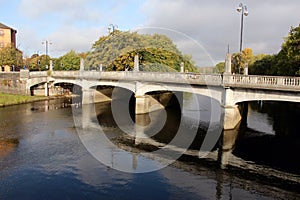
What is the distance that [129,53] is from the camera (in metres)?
51.5

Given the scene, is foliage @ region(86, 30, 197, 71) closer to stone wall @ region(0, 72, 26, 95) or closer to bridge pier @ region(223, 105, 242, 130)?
stone wall @ region(0, 72, 26, 95)

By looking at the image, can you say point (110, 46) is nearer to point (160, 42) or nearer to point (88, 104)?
point (160, 42)

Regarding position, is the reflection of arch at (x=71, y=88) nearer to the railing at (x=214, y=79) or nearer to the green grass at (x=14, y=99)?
the green grass at (x=14, y=99)

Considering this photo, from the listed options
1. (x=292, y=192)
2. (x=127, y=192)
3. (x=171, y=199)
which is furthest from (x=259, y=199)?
(x=127, y=192)

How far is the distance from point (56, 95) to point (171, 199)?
44003 millimetres

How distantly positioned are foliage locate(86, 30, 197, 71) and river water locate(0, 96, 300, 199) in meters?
24.9

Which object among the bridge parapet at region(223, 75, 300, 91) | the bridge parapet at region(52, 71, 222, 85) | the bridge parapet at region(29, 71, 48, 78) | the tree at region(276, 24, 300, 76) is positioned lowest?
the bridge parapet at region(223, 75, 300, 91)

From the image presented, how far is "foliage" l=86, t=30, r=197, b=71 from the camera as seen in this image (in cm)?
5231

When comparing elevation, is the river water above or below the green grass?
below

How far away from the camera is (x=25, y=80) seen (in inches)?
1946

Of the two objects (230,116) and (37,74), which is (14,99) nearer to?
(37,74)

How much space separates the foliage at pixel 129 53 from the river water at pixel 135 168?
24.9 meters

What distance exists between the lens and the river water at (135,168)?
14.9m

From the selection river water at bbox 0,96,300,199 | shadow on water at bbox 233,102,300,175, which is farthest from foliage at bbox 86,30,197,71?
river water at bbox 0,96,300,199
